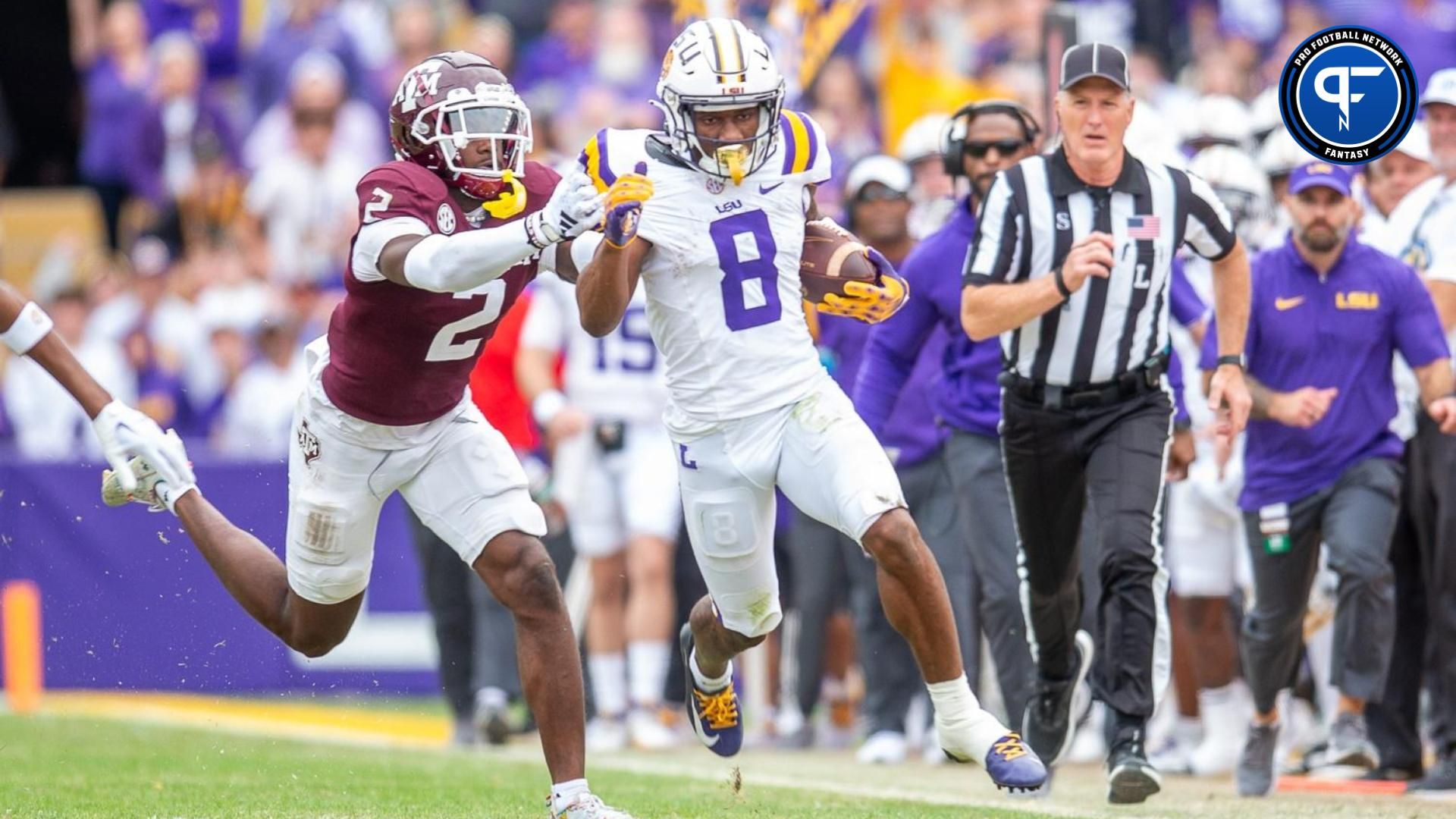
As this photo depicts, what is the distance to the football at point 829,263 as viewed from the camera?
650cm

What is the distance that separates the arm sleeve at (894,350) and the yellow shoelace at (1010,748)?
206cm

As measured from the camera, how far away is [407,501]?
6566mm

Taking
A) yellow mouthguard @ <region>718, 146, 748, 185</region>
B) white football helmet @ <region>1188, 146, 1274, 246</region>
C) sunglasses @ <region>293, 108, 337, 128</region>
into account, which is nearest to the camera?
yellow mouthguard @ <region>718, 146, 748, 185</region>

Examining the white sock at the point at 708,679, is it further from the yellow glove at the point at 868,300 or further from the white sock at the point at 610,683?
the white sock at the point at 610,683

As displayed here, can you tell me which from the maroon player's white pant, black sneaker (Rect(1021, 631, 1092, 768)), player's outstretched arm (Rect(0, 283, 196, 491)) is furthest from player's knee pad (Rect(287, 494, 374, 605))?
black sneaker (Rect(1021, 631, 1092, 768))

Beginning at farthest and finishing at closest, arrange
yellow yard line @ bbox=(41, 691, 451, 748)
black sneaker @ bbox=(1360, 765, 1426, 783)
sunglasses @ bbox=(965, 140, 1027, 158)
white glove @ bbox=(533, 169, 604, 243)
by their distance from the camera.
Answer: yellow yard line @ bbox=(41, 691, 451, 748), sunglasses @ bbox=(965, 140, 1027, 158), black sneaker @ bbox=(1360, 765, 1426, 783), white glove @ bbox=(533, 169, 604, 243)

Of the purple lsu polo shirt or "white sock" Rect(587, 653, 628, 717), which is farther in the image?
"white sock" Rect(587, 653, 628, 717)

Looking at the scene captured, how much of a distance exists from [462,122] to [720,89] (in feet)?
2.39

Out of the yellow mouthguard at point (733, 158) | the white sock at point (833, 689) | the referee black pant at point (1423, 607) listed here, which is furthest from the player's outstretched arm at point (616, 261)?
the white sock at point (833, 689)

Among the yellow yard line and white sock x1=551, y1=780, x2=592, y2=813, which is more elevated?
white sock x1=551, y1=780, x2=592, y2=813

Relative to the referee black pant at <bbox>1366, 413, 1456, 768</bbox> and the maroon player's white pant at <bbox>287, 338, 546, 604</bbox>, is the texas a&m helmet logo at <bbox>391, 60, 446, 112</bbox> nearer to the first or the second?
the maroon player's white pant at <bbox>287, 338, 546, 604</bbox>

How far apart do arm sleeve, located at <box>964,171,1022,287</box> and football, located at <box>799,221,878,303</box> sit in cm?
61

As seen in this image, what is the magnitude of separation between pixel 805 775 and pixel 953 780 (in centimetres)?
61

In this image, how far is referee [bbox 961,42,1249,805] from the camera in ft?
22.6
